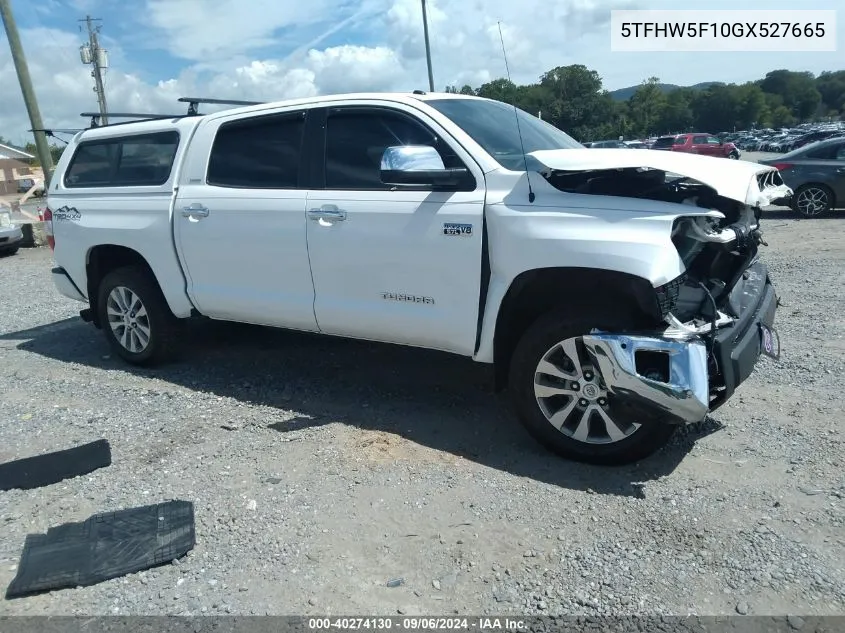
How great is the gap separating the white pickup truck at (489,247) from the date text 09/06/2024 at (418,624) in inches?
49.6

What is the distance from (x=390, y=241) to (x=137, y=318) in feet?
8.54

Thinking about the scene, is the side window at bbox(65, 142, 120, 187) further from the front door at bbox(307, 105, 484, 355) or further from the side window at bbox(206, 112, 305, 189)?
the front door at bbox(307, 105, 484, 355)

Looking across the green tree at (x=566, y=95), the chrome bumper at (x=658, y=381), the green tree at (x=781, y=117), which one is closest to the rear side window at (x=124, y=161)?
the green tree at (x=566, y=95)

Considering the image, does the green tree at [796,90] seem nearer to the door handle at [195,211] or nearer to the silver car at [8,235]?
the silver car at [8,235]

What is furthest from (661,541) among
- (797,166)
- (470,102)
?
(797,166)

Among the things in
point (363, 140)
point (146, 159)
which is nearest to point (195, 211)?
point (146, 159)

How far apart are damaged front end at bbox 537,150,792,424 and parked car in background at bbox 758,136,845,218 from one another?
9849mm

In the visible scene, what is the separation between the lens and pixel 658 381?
338 cm

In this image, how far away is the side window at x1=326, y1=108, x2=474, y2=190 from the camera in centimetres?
428

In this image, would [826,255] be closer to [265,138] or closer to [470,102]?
[470,102]

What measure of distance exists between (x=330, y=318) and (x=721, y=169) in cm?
241

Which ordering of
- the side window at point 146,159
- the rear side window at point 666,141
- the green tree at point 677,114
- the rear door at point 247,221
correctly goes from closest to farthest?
the rear door at point 247,221, the side window at point 146,159, the rear side window at point 666,141, the green tree at point 677,114

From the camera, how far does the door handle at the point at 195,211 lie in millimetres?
5035

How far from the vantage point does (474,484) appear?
370 centimetres
